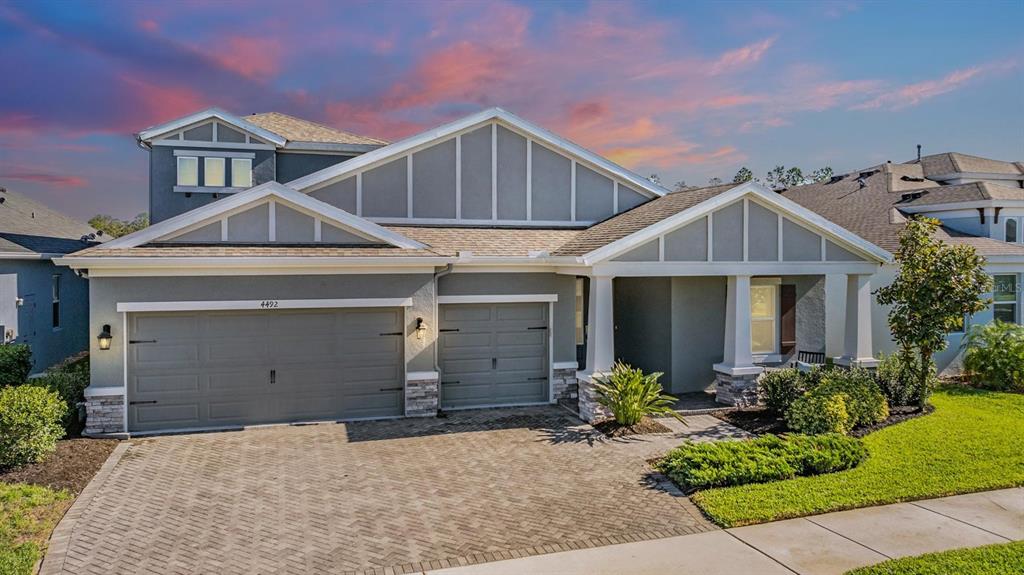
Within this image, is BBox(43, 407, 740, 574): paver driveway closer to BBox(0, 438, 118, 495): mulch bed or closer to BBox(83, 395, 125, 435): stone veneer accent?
BBox(0, 438, 118, 495): mulch bed

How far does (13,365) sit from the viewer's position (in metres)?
12.2

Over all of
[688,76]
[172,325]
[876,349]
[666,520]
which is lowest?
[666,520]

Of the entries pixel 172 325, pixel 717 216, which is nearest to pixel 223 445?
pixel 172 325

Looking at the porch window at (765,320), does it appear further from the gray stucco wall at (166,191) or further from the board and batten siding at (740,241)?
the gray stucco wall at (166,191)

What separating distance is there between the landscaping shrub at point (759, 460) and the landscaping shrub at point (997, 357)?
895 cm

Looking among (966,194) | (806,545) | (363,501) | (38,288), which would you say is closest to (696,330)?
(806,545)

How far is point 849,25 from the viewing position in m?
14.4

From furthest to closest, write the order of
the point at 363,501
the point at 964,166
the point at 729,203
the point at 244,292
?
1. the point at 964,166
2. the point at 729,203
3. the point at 244,292
4. the point at 363,501

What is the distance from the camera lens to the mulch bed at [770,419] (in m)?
11.0

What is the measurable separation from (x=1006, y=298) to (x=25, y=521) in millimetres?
22490

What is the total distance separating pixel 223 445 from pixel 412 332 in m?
3.87

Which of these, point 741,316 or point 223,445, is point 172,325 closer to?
point 223,445

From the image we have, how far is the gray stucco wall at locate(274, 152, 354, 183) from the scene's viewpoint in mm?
17422

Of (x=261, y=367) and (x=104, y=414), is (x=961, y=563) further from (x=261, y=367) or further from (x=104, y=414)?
(x=104, y=414)
